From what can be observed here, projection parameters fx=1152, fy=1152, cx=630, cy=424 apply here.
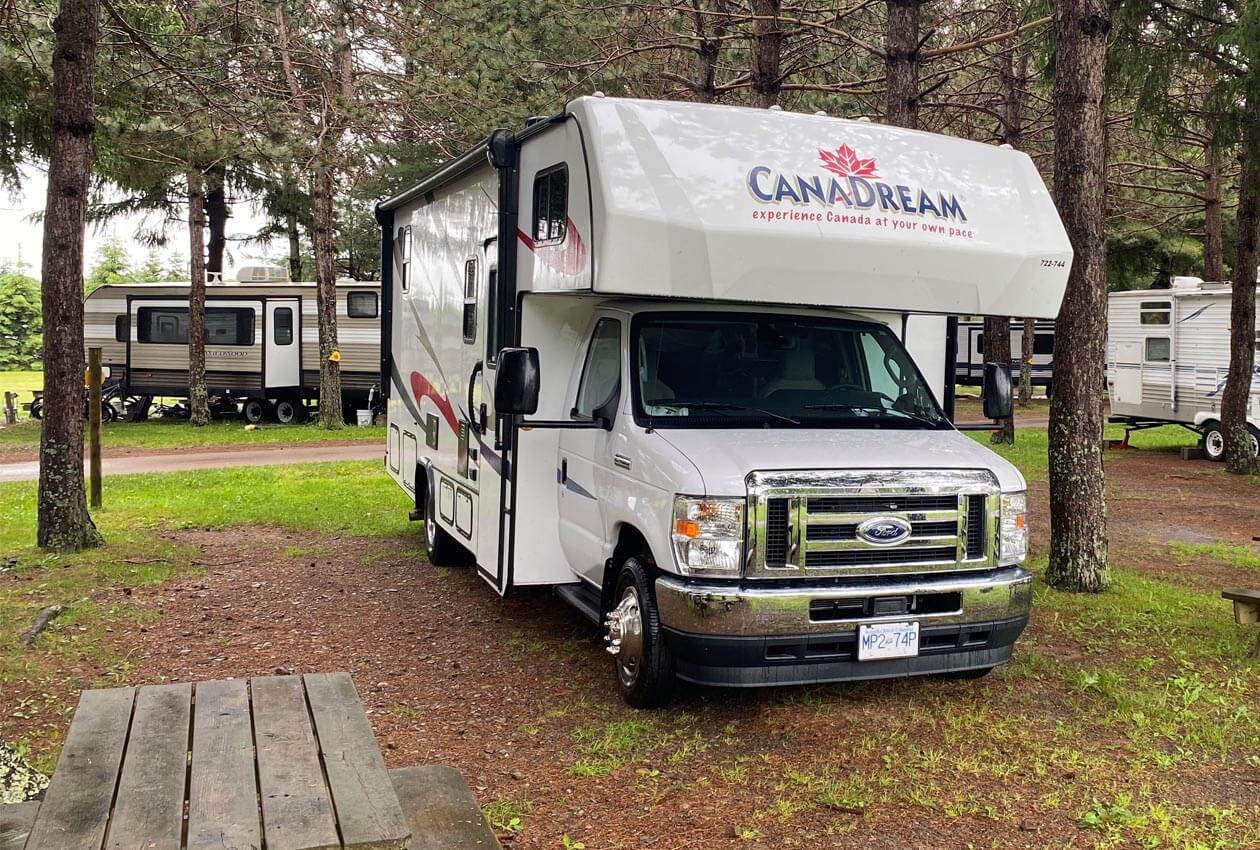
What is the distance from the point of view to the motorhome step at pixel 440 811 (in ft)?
11.2

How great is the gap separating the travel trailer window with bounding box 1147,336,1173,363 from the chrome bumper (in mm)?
14850

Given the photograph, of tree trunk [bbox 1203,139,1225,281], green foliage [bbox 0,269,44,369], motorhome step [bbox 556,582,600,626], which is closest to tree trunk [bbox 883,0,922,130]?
motorhome step [bbox 556,582,600,626]

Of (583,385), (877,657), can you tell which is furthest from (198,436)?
(877,657)

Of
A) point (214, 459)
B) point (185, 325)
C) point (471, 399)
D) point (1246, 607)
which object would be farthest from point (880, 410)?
point (185, 325)

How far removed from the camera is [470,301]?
7496 millimetres

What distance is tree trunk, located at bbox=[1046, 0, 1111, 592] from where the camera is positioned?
793cm

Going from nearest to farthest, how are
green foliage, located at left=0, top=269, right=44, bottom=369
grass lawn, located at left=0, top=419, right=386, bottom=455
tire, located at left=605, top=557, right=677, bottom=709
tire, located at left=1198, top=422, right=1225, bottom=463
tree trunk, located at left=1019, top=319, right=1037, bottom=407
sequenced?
tire, located at left=605, top=557, right=677, bottom=709, tire, located at left=1198, top=422, right=1225, bottom=463, grass lawn, located at left=0, top=419, right=386, bottom=455, tree trunk, located at left=1019, top=319, right=1037, bottom=407, green foliage, located at left=0, top=269, right=44, bottom=369

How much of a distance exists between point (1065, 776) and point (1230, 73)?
32.1ft

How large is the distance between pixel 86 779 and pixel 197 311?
20.7 m

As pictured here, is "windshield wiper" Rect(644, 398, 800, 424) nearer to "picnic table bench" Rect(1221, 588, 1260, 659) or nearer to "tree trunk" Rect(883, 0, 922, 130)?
"picnic table bench" Rect(1221, 588, 1260, 659)

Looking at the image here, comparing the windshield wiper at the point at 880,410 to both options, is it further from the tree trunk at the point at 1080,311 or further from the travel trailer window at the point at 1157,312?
the travel trailer window at the point at 1157,312

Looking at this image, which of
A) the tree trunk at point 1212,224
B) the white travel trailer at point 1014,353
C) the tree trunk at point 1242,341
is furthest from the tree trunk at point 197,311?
the white travel trailer at point 1014,353

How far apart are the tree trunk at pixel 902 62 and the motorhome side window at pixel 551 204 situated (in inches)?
279

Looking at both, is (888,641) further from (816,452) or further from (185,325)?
(185,325)
